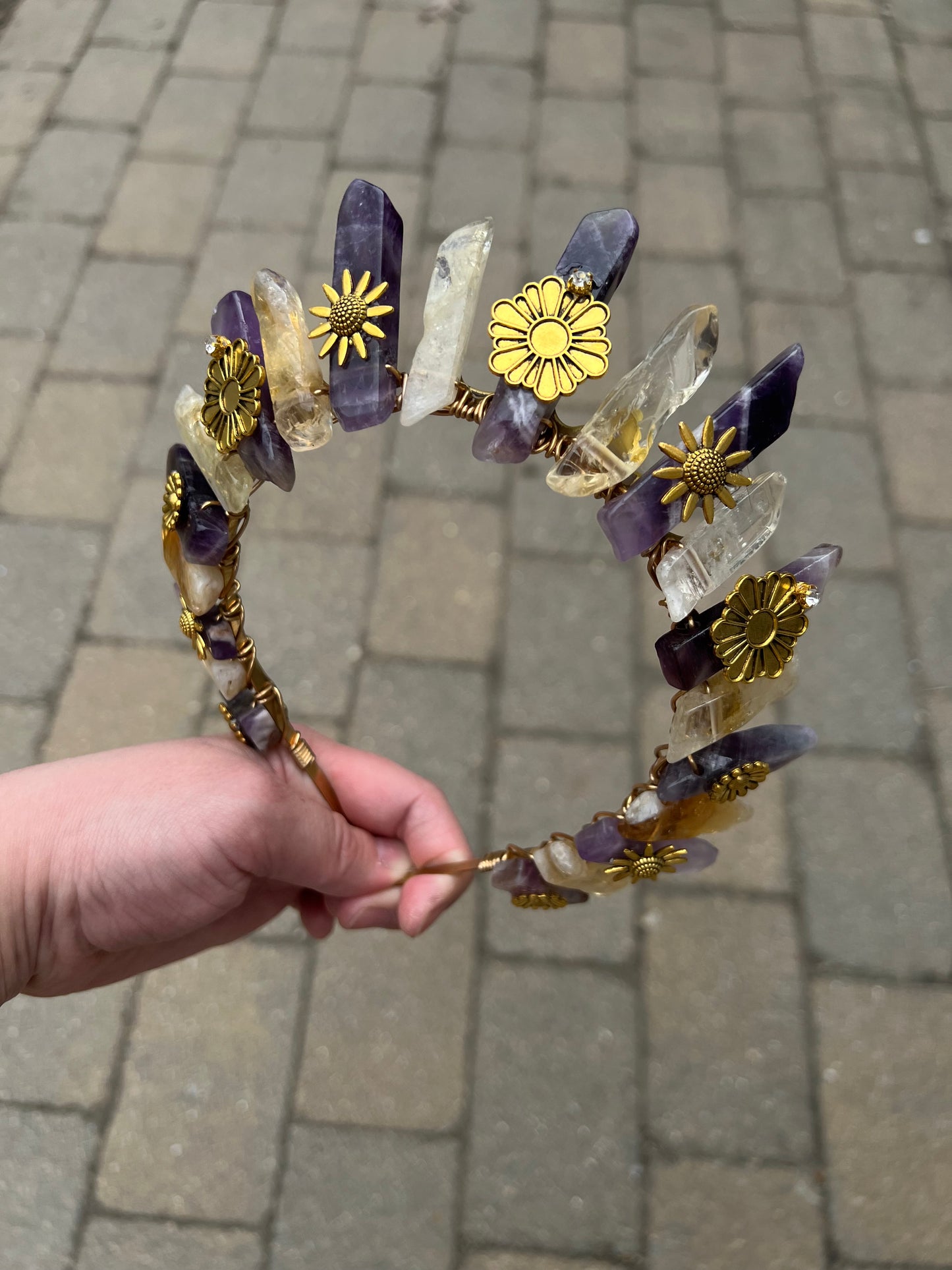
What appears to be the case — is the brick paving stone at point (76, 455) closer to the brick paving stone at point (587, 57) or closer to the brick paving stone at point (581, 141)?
the brick paving stone at point (581, 141)

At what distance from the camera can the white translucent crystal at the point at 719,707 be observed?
1003 mm

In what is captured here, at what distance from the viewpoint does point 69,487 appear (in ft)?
6.98

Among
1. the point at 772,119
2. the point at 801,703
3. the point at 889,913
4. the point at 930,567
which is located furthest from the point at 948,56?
the point at 889,913

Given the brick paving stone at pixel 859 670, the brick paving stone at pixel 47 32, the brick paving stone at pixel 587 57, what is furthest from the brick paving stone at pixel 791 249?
the brick paving stone at pixel 47 32

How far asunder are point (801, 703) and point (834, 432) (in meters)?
0.68

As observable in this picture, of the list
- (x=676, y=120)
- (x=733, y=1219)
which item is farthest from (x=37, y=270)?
(x=733, y=1219)

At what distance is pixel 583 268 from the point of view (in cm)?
93

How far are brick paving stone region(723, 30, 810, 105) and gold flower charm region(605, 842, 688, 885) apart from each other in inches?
96.8

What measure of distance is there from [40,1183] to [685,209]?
2453mm

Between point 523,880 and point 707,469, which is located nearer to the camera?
point 707,469

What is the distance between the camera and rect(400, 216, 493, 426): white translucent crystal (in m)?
0.97

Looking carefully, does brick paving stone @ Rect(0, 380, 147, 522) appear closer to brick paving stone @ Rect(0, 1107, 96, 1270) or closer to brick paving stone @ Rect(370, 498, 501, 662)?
brick paving stone @ Rect(370, 498, 501, 662)

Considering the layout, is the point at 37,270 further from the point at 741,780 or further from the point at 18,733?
the point at 741,780

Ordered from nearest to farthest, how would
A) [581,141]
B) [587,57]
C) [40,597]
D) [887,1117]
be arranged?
[887,1117] → [40,597] → [581,141] → [587,57]
